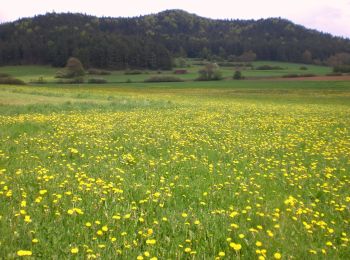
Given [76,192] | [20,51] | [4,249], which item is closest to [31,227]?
[4,249]

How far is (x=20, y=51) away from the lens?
127000 mm

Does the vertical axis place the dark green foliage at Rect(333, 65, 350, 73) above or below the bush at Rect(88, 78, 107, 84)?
above

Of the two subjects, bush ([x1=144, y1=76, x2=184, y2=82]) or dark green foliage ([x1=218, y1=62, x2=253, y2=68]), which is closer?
bush ([x1=144, y1=76, x2=184, y2=82])

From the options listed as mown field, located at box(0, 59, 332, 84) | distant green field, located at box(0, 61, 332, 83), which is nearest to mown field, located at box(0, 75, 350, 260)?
mown field, located at box(0, 59, 332, 84)

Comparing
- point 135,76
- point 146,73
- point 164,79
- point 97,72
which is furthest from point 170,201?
point 146,73

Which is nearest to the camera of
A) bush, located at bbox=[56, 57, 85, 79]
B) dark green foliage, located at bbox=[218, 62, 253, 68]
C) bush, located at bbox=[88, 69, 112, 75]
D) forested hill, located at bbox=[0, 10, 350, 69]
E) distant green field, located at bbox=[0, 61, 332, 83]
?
distant green field, located at bbox=[0, 61, 332, 83]

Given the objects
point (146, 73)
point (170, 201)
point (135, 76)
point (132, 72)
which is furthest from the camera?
point (146, 73)

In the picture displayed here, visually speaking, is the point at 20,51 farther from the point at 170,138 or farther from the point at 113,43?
the point at 170,138

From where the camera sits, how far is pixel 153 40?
146m

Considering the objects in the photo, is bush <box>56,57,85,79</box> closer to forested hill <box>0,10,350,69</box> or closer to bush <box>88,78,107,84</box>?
bush <box>88,78,107,84</box>

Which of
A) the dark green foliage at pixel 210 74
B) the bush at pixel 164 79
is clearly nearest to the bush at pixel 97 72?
the bush at pixel 164 79

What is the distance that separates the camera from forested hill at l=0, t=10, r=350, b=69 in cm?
11906

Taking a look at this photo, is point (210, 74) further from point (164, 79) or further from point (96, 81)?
point (96, 81)

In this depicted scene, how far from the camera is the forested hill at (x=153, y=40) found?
119 m
